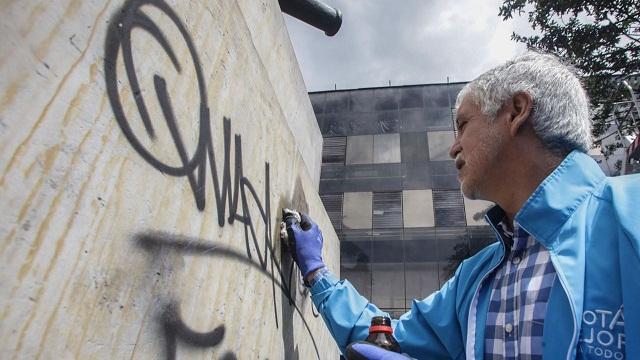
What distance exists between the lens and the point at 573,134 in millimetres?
1614

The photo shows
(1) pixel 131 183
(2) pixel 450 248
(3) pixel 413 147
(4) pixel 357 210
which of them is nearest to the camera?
(1) pixel 131 183

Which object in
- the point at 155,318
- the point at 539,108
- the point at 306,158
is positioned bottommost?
the point at 155,318

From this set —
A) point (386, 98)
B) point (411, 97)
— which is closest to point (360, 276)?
point (386, 98)

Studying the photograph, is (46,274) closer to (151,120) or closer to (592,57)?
(151,120)

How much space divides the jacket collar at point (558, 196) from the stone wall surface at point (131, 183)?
1.20 meters

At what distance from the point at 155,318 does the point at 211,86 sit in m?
0.90

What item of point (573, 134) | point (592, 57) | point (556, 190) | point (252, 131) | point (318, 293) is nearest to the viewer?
point (556, 190)

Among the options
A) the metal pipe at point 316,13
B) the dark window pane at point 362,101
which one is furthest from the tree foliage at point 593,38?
the dark window pane at point 362,101

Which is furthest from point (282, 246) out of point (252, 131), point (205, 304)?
point (205, 304)

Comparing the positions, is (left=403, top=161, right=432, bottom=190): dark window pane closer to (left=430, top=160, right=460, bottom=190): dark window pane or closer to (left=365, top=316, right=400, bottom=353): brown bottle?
(left=430, top=160, right=460, bottom=190): dark window pane

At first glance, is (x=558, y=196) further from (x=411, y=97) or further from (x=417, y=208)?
(x=411, y=97)

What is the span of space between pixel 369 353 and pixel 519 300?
711 mm

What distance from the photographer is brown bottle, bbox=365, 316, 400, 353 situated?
6.88 feet

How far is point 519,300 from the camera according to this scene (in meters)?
1.53
